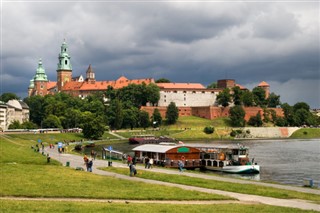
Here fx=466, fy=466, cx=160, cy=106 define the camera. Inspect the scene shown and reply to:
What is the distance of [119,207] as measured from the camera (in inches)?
765

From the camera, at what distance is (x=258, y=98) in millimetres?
177000

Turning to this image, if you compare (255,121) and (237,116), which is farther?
(255,121)

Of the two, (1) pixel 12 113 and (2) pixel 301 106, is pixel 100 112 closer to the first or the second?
(1) pixel 12 113

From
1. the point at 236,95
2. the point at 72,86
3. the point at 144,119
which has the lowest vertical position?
the point at 144,119

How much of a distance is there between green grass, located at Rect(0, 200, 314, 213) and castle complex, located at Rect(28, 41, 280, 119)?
453 feet

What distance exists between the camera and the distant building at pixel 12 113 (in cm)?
12696

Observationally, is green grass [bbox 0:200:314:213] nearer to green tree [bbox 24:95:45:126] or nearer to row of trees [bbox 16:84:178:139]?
row of trees [bbox 16:84:178:139]

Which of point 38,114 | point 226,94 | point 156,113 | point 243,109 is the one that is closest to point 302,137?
point 243,109

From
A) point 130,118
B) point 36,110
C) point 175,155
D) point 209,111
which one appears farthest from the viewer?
point 209,111

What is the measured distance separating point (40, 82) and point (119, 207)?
587 feet

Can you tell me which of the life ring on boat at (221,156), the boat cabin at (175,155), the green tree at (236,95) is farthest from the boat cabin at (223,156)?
the green tree at (236,95)

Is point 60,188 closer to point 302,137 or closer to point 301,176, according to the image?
point 301,176

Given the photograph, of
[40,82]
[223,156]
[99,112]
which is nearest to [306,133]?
[99,112]

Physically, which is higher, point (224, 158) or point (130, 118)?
point (130, 118)
